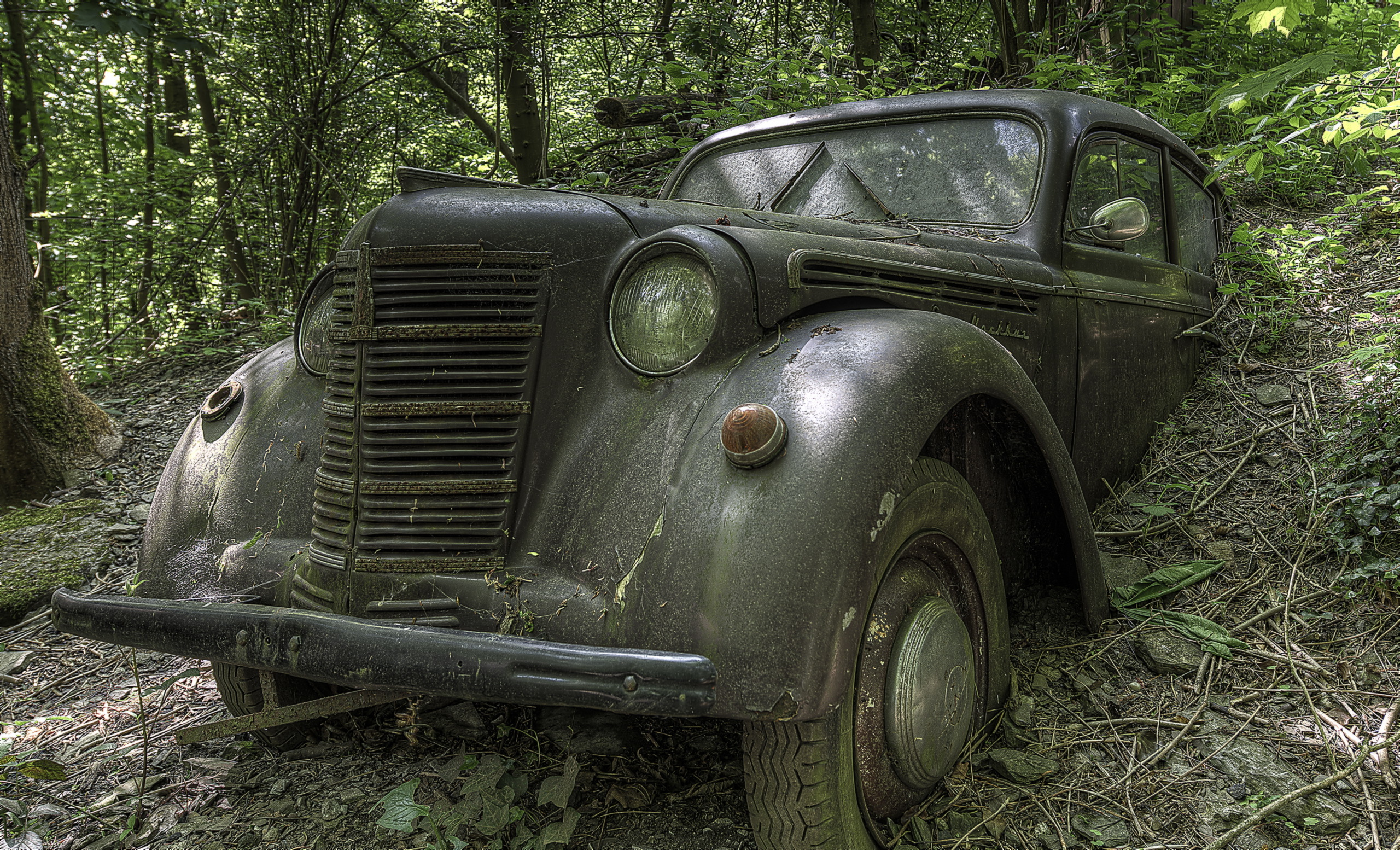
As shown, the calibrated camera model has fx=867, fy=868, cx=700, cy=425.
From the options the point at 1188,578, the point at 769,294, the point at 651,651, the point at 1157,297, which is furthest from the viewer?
the point at 1157,297

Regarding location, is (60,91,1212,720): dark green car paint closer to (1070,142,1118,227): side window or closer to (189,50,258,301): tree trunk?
(1070,142,1118,227): side window

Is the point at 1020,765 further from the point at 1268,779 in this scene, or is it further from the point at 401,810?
the point at 401,810

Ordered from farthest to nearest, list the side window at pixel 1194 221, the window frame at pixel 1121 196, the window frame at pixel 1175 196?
the side window at pixel 1194 221
the window frame at pixel 1175 196
the window frame at pixel 1121 196

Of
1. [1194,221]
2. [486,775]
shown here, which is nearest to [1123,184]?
[1194,221]

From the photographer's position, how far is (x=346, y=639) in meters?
1.63

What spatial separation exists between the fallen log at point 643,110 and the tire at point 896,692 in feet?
19.7

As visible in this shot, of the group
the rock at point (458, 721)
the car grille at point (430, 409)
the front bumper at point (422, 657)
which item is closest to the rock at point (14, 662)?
the front bumper at point (422, 657)

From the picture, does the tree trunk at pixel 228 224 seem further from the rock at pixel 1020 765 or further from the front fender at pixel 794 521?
the rock at pixel 1020 765

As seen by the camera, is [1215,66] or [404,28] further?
[404,28]

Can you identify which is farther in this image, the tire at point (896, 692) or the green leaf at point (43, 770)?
the green leaf at point (43, 770)

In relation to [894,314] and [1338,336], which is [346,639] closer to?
[894,314]

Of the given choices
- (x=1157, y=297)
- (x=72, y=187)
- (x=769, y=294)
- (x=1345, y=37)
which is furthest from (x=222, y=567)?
(x=72, y=187)

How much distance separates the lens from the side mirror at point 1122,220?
2766mm

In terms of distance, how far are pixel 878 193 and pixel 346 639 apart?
7.54 ft
